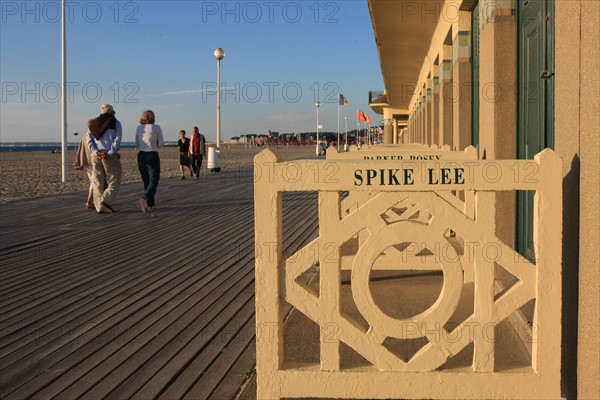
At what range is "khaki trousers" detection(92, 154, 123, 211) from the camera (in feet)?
35.3

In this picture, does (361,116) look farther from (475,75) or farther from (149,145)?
(475,75)

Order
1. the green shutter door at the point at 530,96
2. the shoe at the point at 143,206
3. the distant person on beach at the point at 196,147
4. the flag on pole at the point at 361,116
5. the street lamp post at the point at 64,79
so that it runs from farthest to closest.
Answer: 1. the flag on pole at the point at 361,116
2. the street lamp post at the point at 64,79
3. the distant person on beach at the point at 196,147
4. the shoe at the point at 143,206
5. the green shutter door at the point at 530,96

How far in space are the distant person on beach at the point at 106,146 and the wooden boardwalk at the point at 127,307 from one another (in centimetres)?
117

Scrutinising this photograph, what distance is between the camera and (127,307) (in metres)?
4.70

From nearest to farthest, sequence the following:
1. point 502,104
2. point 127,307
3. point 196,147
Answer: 1. point 127,307
2. point 502,104
3. point 196,147

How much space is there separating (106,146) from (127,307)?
649cm

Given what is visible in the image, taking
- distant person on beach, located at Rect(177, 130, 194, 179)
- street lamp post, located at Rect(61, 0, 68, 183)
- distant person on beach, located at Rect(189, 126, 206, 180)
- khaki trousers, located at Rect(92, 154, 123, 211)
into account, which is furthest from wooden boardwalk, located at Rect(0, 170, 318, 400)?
street lamp post, located at Rect(61, 0, 68, 183)

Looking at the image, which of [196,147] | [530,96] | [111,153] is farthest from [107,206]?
[196,147]

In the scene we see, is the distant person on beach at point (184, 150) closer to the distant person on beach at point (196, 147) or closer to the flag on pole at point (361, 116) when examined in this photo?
the distant person on beach at point (196, 147)

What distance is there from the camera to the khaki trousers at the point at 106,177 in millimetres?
10750

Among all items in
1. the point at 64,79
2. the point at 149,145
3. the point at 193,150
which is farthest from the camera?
the point at 64,79

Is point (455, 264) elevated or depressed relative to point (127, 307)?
elevated

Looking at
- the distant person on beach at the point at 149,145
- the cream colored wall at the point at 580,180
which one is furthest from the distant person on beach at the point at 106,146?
the cream colored wall at the point at 580,180

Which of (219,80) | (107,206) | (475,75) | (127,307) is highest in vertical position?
(219,80)
